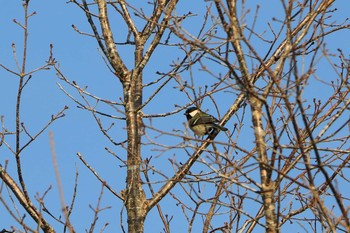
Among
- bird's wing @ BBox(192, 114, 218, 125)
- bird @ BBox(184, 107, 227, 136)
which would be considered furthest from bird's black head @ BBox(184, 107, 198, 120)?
bird's wing @ BBox(192, 114, 218, 125)

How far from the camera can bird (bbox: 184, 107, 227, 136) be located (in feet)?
27.5

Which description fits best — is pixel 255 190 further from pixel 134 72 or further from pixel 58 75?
pixel 58 75

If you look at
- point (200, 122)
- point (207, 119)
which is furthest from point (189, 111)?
point (207, 119)

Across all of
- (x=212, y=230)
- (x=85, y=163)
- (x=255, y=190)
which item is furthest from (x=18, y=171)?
(x=255, y=190)

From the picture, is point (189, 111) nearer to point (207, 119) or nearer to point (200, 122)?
A: point (200, 122)

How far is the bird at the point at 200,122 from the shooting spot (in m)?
8.38

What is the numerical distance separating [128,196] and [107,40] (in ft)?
6.40

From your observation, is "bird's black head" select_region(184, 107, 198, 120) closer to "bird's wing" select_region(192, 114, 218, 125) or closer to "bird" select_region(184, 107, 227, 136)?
"bird" select_region(184, 107, 227, 136)

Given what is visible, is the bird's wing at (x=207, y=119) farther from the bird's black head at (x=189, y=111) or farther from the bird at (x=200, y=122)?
the bird's black head at (x=189, y=111)

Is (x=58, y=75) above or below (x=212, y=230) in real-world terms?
above

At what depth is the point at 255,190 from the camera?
472 cm

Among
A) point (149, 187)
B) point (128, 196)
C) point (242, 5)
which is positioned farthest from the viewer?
point (149, 187)

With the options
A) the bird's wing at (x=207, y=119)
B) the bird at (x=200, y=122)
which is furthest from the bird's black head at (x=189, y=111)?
the bird's wing at (x=207, y=119)

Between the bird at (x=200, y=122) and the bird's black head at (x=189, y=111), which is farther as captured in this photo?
the bird's black head at (x=189, y=111)
